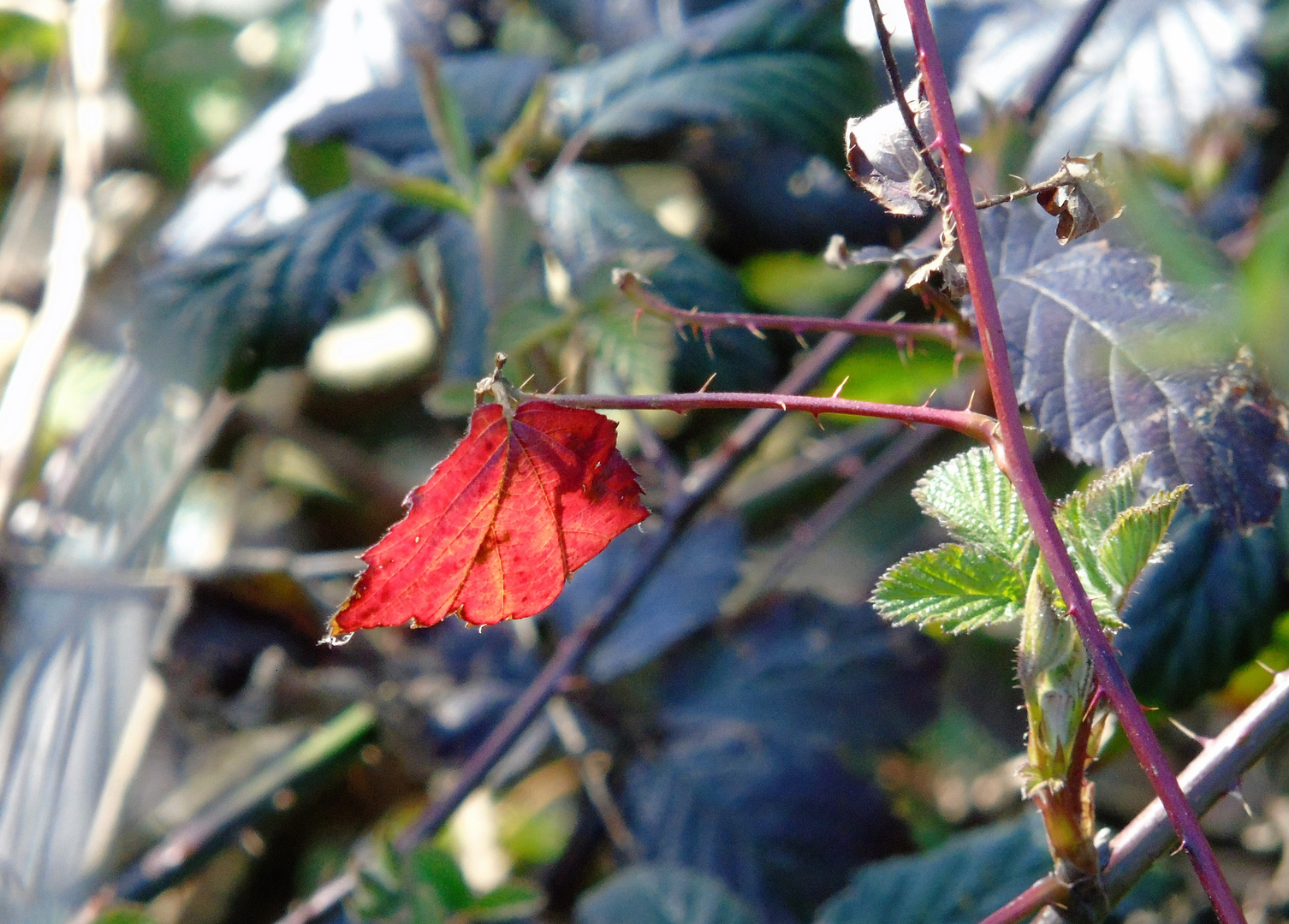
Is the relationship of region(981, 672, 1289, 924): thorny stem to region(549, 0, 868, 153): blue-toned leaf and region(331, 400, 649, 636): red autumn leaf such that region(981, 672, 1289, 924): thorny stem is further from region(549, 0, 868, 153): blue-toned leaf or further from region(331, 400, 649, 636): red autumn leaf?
region(549, 0, 868, 153): blue-toned leaf

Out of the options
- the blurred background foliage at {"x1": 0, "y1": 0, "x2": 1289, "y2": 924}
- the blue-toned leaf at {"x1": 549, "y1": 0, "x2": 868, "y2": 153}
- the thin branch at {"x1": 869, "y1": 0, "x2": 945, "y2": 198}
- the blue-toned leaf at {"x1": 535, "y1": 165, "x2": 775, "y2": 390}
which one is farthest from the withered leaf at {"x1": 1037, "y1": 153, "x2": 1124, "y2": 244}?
the blue-toned leaf at {"x1": 549, "y1": 0, "x2": 868, "y2": 153}

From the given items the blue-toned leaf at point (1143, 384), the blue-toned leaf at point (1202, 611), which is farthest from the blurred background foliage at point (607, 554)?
the blue-toned leaf at point (1143, 384)

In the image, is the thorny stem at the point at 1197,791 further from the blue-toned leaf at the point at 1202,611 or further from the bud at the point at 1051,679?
the blue-toned leaf at the point at 1202,611

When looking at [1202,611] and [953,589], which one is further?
[1202,611]

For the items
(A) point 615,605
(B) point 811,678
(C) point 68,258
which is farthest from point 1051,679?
(C) point 68,258

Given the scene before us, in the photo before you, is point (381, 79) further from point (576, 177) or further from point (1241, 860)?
point (1241, 860)

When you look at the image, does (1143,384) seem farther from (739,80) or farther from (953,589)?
(739,80)

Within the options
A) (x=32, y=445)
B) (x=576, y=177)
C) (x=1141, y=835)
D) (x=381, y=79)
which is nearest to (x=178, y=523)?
(x=32, y=445)
